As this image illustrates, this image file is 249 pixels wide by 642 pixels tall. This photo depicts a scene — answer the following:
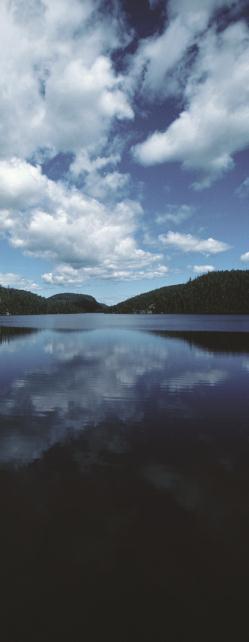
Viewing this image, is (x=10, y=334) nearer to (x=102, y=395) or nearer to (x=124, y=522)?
(x=102, y=395)

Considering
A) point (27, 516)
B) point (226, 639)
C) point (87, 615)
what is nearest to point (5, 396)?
point (27, 516)

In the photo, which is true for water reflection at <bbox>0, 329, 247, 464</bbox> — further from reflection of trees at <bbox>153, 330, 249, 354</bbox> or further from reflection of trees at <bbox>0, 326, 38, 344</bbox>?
reflection of trees at <bbox>0, 326, 38, 344</bbox>

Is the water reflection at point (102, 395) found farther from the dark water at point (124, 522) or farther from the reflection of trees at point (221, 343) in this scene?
the reflection of trees at point (221, 343)

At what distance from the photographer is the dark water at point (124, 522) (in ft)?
21.2

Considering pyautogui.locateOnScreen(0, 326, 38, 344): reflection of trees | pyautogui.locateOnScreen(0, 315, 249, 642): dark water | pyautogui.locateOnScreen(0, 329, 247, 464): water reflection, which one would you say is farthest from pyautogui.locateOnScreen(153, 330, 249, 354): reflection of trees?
pyautogui.locateOnScreen(0, 326, 38, 344): reflection of trees

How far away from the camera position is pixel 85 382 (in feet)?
91.9

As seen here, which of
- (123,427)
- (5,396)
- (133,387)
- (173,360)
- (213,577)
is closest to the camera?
(213,577)

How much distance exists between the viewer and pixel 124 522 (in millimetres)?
9125

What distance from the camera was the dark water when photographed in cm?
645

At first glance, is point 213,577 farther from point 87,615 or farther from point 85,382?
point 85,382

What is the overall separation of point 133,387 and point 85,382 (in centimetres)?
471

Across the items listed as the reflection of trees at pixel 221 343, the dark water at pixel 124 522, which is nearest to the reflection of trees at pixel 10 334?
the reflection of trees at pixel 221 343

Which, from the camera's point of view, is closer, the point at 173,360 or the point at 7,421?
the point at 7,421

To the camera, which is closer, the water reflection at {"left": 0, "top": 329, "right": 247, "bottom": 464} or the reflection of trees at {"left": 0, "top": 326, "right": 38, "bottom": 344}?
the water reflection at {"left": 0, "top": 329, "right": 247, "bottom": 464}
